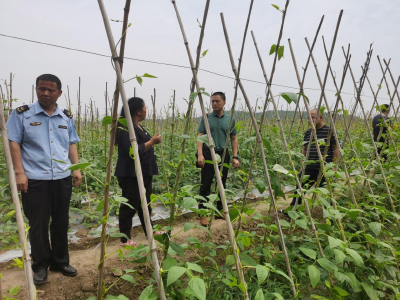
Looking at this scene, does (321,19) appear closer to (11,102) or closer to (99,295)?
(99,295)

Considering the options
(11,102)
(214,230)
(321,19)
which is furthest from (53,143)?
(11,102)

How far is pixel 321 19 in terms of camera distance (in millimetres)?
2211

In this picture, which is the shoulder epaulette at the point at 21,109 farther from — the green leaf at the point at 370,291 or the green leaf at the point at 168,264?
the green leaf at the point at 370,291

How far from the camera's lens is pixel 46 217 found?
206 centimetres

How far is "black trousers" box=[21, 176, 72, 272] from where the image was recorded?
200cm

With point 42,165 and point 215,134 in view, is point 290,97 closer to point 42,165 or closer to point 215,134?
point 42,165

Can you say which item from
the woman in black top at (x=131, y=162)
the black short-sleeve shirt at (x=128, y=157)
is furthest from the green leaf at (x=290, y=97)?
the black short-sleeve shirt at (x=128, y=157)

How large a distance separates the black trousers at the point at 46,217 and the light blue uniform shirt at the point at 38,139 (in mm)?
83

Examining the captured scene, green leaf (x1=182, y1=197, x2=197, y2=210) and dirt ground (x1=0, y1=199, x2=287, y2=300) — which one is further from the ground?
green leaf (x1=182, y1=197, x2=197, y2=210)

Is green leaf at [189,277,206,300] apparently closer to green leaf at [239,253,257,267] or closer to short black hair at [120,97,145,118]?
green leaf at [239,253,257,267]

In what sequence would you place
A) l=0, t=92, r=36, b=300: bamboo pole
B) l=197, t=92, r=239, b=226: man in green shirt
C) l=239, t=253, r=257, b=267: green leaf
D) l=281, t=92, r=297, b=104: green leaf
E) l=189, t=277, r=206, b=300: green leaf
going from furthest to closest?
l=197, t=92, r=239, b=226: man in green shirt, l=239, t=253, r=257, b=267: green leaf, l=281, t=92, r=297, b=104: green leaf, l=189, t=277, r=206, b=300: green leaf, l=0, t=92, r=36, b=300: bamboo pole

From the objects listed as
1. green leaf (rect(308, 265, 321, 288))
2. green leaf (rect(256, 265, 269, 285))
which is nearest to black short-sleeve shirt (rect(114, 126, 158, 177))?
green leaf (rect(256, 265, 269, 285))

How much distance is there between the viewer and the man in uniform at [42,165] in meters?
Answer: 1.95

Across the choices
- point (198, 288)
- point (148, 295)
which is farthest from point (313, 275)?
point (148, 295)
